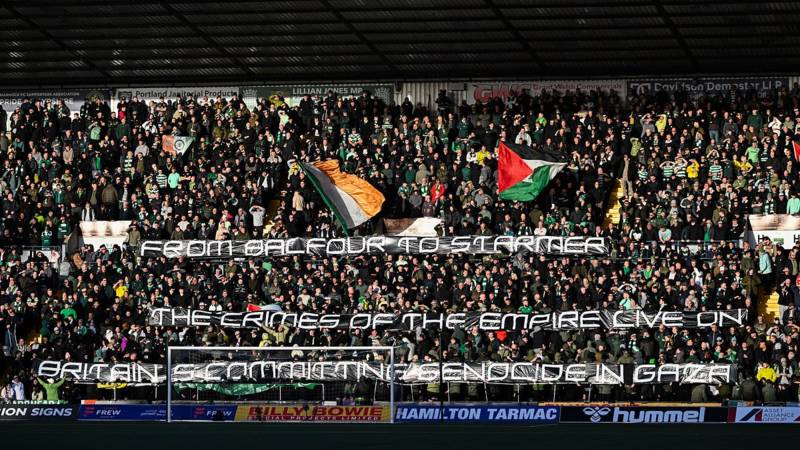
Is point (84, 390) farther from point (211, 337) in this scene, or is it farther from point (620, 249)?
point (620, 249)

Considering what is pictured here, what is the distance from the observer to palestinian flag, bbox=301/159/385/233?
45031 mm

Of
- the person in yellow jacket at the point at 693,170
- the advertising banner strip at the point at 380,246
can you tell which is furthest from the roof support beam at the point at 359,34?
the person in yellow jacket at the point at 693,170

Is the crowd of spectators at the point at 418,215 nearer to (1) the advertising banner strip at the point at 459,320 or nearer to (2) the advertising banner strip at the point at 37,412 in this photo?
(1) the advertising banner strip at the point at 459,320

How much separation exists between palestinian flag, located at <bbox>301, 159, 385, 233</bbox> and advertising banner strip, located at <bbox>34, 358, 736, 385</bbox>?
33.0 feet

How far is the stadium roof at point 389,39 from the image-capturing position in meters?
43.7

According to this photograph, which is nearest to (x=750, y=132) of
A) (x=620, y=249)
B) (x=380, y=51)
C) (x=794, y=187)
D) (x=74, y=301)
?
(x=794, y=187)

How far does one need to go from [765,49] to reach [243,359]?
2153cm

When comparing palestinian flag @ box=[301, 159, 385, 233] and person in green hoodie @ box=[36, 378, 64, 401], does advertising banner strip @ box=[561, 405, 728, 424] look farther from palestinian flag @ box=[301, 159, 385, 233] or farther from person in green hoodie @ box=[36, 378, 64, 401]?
palestinian flag @ box=[301, 159, 385, 233]

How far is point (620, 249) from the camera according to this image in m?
41.5

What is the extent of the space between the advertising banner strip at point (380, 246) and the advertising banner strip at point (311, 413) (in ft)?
35.3

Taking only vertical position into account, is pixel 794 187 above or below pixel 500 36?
below

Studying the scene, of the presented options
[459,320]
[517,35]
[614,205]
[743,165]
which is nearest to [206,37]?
[517,35]

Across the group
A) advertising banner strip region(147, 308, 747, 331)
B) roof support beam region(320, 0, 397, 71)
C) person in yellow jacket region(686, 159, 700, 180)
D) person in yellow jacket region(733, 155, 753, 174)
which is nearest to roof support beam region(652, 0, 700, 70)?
person in yellow jacket region(686, 159, 700, 180)

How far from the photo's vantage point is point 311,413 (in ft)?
106
